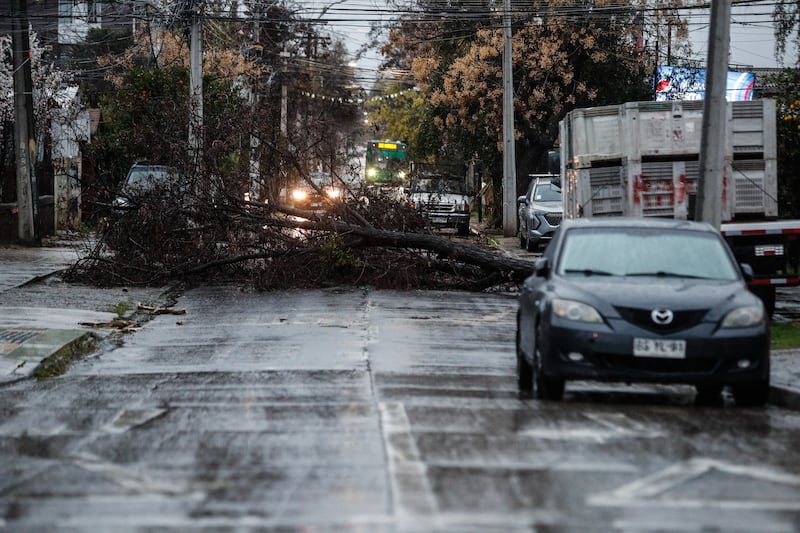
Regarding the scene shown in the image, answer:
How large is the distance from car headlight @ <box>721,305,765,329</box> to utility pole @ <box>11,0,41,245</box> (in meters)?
25.7

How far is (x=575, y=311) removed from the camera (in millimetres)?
10594

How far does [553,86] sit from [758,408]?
3288 centimetres

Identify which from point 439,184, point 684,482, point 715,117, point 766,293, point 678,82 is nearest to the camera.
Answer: point 684,482

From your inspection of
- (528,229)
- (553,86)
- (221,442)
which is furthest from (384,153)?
(221,442)

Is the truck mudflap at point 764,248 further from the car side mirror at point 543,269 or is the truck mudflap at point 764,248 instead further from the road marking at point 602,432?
the road marking at point 602,432

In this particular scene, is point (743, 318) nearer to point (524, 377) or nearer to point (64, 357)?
point (524, 377)

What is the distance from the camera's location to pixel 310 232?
23734 millimetres

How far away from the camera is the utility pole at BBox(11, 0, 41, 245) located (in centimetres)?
3291

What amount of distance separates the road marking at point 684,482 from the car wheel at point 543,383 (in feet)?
8.83

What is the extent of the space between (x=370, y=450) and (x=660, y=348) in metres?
3.02

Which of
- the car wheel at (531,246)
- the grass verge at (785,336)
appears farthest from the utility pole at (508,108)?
the grass verge at (785,336)

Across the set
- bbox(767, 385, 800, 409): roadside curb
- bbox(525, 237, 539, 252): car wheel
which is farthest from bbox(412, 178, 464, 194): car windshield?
bbox(767, 385, 800, 409): roadside curb

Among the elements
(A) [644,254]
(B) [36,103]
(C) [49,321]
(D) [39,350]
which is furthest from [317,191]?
(B) [36,103]

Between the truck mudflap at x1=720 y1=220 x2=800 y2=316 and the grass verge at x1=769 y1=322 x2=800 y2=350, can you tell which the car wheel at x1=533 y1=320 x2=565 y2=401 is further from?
the truck mudflap at x1=720 y1=220 x2=800 y2=316
